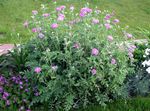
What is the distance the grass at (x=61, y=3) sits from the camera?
33.7ft

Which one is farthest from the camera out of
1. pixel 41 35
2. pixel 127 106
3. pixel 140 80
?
pixel 140 80

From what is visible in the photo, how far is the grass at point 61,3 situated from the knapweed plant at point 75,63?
461 centimetres

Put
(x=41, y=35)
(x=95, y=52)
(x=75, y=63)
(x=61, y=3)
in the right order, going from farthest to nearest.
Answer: (x=61, y=3)
(x=41, y=35)
(x=75, y=63)
(x=95, y=52)

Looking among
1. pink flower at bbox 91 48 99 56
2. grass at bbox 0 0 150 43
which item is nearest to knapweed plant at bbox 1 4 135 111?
pink flower at bbox 91 48 99 56

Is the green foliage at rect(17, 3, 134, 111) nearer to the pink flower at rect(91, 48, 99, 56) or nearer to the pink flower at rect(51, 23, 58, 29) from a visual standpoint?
the pink flower at rect(91, 48, 99, 56)

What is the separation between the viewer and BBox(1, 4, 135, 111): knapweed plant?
457 cm

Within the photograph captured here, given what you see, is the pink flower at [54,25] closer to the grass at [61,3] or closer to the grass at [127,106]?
the grass at [127,106]

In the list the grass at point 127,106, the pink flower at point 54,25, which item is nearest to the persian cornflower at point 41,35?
the pink flower at point 54,25

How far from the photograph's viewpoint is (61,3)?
13383 mm

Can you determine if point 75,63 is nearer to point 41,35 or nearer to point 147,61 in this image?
point 41,35

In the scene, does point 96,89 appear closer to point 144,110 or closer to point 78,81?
point 78,81

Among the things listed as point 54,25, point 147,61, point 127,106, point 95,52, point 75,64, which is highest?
point 54,25

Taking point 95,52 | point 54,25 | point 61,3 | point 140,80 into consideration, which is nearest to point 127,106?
point 140,80

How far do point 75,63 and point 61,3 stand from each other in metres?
9.07
